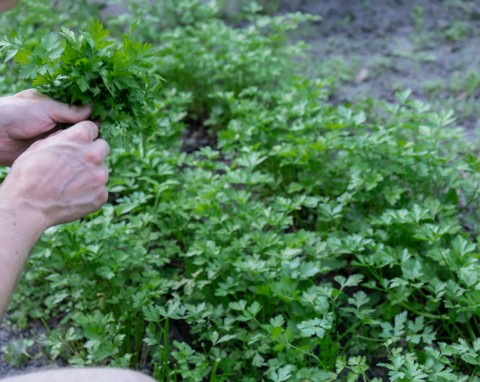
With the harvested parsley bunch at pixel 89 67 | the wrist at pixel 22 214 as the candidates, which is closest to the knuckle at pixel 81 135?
the harvested parsley bunch at pixel 89 67

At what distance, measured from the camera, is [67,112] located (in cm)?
233

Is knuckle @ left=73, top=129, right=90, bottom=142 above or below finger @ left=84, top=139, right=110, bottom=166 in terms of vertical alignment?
above

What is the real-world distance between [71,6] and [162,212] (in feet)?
10.4

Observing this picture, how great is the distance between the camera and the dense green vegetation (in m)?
2.48

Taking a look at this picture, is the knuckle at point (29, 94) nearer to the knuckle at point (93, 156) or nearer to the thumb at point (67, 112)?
the thumb at point (67, 112)

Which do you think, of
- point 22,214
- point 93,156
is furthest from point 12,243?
point 93,156

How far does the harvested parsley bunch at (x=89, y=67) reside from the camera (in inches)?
90.7

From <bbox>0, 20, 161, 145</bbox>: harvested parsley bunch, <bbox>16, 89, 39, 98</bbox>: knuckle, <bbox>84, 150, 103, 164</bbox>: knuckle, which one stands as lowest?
<bbox>84, 150, 103, 164</bbox>: knuckle

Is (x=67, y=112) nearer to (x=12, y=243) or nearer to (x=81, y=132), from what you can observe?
(x=81, y=132)

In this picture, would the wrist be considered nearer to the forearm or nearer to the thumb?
the forearm

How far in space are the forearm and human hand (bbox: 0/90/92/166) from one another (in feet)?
1.33

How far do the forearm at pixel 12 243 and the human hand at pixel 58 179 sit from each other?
0.01 meters

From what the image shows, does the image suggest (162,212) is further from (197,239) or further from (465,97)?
(465,97)

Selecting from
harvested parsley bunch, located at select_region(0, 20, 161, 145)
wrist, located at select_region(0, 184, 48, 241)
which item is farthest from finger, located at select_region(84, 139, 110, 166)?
wrist, located at select_region(0, 184, 48, 241)
